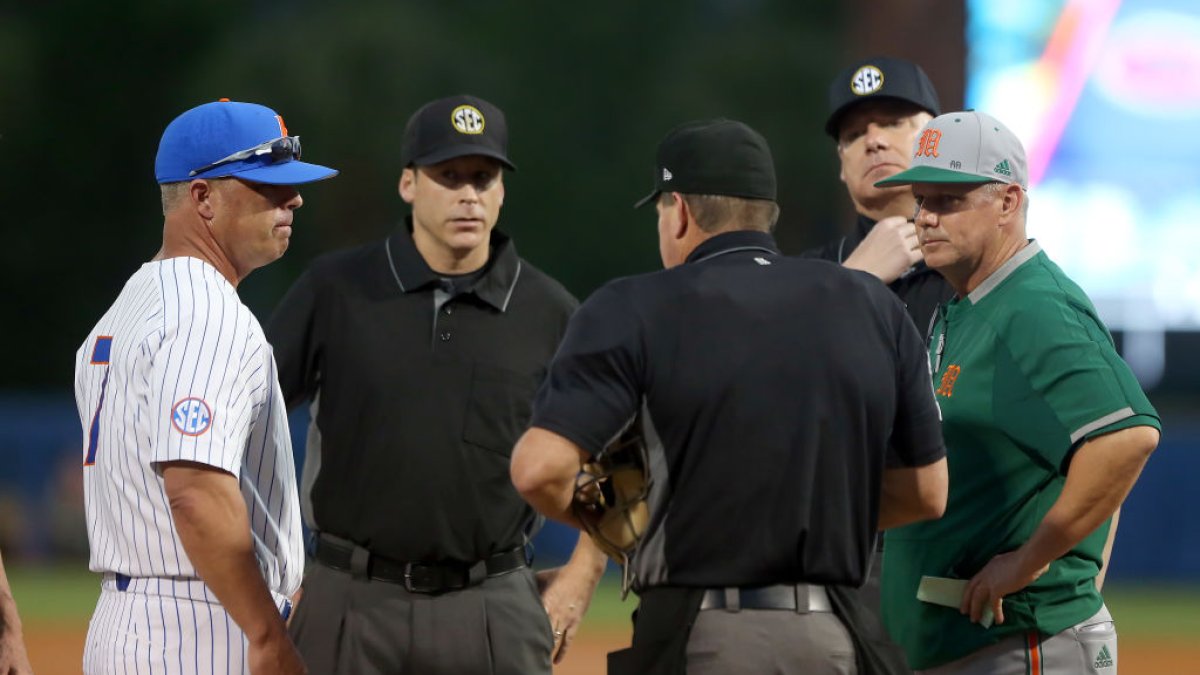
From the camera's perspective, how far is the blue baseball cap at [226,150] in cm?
353

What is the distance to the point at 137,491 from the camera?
334 cm

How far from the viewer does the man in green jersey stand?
3.68 m

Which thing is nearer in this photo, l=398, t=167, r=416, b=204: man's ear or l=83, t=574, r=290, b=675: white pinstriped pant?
l=83, t=574, r=290, b=675: white pinstriped pant

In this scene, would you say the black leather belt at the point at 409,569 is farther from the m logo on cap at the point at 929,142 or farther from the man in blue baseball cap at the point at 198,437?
the m logo on cap at the point at 929,142

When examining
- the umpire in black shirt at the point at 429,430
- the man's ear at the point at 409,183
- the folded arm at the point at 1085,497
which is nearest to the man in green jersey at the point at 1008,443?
the folded arm at the point at 1085,497

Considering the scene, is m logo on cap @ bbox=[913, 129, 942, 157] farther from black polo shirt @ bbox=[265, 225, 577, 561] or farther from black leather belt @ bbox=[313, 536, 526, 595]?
black leather belt @ bbox=[313, 536, 526, 595]

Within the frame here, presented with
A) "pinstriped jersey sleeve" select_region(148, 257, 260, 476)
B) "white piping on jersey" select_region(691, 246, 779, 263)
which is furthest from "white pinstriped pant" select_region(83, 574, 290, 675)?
"white piping on jersey" select_region(691, 246, 779, 263)

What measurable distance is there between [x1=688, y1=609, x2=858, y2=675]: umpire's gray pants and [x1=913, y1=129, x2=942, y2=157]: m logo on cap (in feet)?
3.90

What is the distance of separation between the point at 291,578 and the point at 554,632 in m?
1.45

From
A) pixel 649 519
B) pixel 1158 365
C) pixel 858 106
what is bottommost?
pixel 1158 365

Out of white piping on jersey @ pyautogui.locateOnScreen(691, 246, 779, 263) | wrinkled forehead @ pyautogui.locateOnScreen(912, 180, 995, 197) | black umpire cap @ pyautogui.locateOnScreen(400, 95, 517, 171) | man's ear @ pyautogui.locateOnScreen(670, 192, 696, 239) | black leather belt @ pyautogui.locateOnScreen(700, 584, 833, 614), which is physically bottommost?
black leather belt @ pyautogui.locateOnScreen(700, 584, 833, 614)

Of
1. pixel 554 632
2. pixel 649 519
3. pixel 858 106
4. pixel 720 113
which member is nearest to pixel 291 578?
pixel 649 519

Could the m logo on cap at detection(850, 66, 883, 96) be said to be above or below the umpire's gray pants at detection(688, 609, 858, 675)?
above

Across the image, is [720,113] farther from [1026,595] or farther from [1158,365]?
[1026,595]
